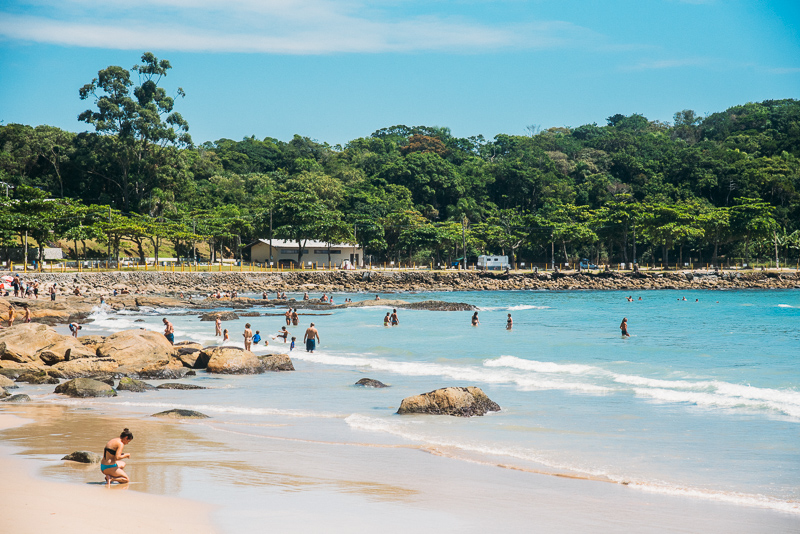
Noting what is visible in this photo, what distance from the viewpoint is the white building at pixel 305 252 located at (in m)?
81.2

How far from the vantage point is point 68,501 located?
7.40 m

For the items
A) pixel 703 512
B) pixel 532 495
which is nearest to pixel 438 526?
pixel 532 495

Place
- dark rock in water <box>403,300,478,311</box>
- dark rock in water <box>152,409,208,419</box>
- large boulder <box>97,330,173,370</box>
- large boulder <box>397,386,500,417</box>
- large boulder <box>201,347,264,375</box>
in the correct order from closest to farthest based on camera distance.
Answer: dark rock in water <box>152,409,208,419</box> → large boulder <box>397,386,500,417</box> → large boulder <box>97,330,173,370</box> → large boulder <box>201,347,264,375</box> → dark rock in water <box>403,300,478,311</box>

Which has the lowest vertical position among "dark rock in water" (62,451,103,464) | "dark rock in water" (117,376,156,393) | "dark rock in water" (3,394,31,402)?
"dark rock in water" (117,376,156,393)

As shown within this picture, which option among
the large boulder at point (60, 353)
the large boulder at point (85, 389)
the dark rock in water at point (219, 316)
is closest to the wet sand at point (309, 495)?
the large boulder at point (85, 389)

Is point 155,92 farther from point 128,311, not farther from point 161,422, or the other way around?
point 161,422

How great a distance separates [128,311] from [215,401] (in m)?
30.7

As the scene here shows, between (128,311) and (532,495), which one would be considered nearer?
(532,495)

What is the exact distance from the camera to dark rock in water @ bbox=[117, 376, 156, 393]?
16.3 m

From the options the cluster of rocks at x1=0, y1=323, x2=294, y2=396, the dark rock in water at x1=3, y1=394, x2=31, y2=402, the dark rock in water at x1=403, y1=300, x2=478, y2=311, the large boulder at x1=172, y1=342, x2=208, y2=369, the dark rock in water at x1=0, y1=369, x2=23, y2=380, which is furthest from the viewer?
the dark rock in water at x1=403, y1=300, x2=478, y2=311

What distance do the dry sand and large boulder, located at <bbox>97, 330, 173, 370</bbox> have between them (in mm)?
10886

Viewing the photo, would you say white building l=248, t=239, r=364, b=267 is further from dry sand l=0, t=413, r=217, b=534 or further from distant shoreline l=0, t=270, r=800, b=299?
dry sand l=0, t=413, r=217, b=534

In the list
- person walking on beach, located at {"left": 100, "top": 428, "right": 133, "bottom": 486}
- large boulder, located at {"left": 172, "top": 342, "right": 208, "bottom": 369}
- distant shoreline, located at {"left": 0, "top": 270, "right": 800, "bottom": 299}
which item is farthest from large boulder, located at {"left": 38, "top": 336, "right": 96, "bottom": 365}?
distant shoreline, located at {"left": 0, "top": 270, "right": 800, "bottom": 299}

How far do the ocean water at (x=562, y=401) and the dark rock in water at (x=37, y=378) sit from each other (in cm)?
179
